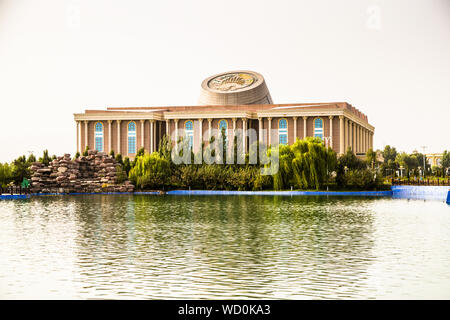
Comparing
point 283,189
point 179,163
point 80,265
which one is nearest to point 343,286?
point 80,265

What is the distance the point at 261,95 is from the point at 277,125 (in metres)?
6.99

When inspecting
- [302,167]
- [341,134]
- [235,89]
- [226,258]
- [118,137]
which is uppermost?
[235,89]

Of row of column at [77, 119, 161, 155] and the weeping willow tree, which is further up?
row of column at [77, 119, 161, 155]

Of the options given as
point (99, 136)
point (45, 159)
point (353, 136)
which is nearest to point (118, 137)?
point (99, 136)

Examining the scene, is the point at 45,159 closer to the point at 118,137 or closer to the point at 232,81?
the point at 118,137

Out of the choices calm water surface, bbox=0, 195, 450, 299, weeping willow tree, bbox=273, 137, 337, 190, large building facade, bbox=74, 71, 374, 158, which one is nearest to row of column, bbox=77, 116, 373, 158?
large building facade, bbox=74, 71, 374, 158

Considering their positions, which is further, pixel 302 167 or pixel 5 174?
pixel 5 174

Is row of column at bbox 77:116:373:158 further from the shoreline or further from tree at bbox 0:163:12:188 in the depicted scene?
A: tree at bbox 0:163:12:188

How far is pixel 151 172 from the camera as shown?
5412 centimetres

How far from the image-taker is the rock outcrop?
52562mm

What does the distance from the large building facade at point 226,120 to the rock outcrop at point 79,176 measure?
24.2 meters

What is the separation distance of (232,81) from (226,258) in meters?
76.5

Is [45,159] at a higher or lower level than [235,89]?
lower
